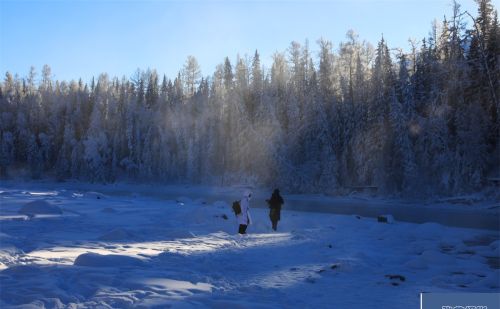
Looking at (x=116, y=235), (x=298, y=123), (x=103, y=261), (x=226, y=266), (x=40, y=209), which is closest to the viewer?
(x=103, y=261)

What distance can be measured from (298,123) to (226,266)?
41.4 meters

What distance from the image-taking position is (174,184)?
194 ft

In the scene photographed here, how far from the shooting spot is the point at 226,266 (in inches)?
312

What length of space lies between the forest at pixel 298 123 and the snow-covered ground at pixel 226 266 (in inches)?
972

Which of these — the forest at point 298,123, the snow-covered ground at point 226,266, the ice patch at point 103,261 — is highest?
the forest at point 298,123

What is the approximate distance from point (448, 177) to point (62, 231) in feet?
109

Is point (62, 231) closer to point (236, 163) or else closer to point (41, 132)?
point (236, 163)

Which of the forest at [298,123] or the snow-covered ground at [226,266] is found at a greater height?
the forest at [298,123]

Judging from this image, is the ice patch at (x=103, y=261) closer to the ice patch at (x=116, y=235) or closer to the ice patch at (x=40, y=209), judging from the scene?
the ice patch at (x=116, y=235)

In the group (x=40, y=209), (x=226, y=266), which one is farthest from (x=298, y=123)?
(x=226, y=266)

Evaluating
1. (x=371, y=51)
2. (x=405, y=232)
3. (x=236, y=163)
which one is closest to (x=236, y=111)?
(x=236, y=163)

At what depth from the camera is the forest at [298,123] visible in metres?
36.3

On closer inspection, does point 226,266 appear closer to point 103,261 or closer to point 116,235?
point 103,261

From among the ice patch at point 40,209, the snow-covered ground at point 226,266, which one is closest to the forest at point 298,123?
the snow-covered ground at point 226,266
